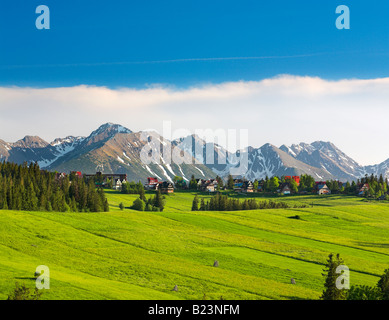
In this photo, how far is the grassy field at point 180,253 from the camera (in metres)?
55.1

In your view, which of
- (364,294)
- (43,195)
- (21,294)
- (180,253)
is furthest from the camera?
(43,195)

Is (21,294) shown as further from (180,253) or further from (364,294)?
(180,253)

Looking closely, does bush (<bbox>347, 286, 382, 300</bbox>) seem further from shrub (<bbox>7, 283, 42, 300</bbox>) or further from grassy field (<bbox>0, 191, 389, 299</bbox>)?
shrub (<bbox>7, 283, 42, 300</bbox>)

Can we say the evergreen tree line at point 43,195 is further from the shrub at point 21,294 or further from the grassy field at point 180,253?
the shrub at point 21,294

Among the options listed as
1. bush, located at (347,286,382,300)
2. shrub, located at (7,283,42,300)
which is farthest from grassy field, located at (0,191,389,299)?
bush, located at (347,286,382,300)

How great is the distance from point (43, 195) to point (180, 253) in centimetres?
6982

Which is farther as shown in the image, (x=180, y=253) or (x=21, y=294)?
(x=180, y=253)

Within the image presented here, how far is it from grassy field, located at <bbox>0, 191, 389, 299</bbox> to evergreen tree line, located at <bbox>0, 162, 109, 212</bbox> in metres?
24.1

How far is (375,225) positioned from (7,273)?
110459mm

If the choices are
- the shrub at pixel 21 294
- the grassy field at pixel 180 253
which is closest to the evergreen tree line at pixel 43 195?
the grassy field at pixel 180 253

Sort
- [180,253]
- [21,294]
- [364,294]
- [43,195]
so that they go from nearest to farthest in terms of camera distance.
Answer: [21,294] < [364,294] < [180,253] < [43,195]

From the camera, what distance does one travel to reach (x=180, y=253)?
261 feet

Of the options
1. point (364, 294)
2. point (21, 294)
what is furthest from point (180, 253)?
point (21, 294)

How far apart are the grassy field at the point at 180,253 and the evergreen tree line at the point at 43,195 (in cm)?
2409
